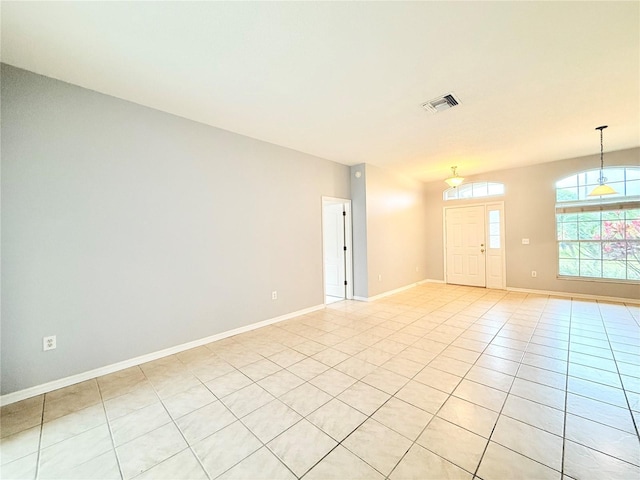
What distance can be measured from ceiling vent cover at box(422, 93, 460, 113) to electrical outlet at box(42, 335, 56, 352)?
4380 millimetres

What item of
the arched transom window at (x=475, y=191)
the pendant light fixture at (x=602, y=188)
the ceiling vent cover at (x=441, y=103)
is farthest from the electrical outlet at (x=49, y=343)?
the arched transom window at (x=475, y=191)

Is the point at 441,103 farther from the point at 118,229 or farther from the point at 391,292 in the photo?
the point at 391,292

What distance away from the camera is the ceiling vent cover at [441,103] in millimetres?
2799

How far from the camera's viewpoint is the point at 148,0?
1.62 m

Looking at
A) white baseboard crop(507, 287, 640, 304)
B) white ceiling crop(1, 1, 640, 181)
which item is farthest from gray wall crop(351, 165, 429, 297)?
white baseboard crop(507, 287, 640, 304)

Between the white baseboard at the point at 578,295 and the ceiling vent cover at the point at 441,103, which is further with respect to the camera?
A: the white baseboard at the point at 578,295

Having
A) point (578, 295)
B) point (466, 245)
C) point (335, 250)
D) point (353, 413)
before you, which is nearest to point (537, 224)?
point (466, 245)

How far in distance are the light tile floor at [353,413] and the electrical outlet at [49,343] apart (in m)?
0.39

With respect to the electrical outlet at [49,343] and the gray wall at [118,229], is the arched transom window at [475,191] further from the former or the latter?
the electrical outlet at [49,343]

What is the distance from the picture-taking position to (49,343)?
2.28 metres

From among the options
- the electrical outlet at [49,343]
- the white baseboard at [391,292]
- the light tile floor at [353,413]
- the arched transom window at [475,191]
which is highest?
the arched transom window at [475,191]

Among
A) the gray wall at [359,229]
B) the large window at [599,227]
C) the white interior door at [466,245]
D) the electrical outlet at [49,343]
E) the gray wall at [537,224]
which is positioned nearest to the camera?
the electrical outlet at [49,343]

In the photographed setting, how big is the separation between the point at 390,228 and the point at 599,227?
12.9 ft

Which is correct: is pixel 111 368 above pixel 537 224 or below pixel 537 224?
below
